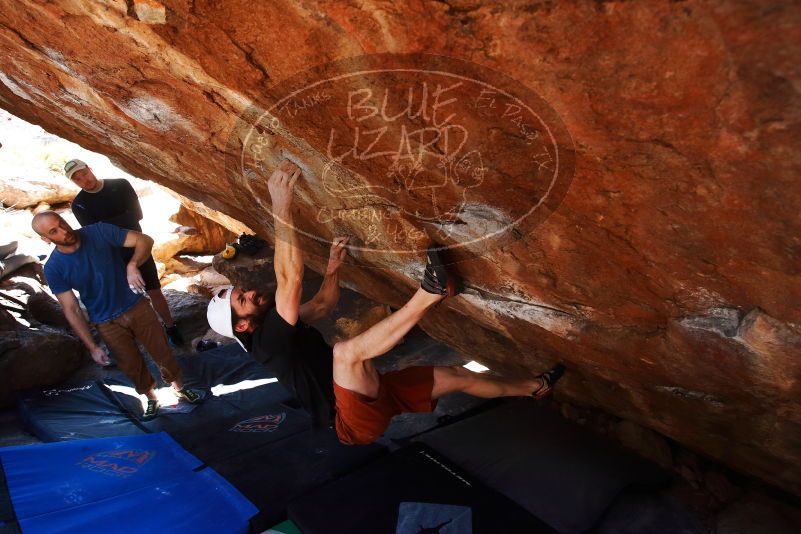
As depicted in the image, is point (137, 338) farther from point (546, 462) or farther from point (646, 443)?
point (646, 443)

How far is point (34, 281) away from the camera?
5.90 m

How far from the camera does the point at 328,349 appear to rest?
268 centimetres

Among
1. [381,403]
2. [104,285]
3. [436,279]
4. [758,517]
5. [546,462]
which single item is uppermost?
[436,279]

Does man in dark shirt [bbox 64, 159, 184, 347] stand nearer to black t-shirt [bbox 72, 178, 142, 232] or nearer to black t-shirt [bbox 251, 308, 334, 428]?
black t-shirt [bbox 72, 178, 142, 232]

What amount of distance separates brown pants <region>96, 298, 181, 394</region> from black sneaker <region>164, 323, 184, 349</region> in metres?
1.40

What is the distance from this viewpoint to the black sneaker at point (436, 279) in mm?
2127

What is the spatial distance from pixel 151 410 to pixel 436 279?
2.97 meters

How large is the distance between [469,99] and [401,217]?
0.95 meters

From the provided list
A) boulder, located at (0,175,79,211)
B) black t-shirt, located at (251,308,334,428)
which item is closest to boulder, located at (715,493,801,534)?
black t-shirt, located at (251,308,334,428)

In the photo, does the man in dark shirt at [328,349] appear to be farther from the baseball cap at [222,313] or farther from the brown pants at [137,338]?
the brown pants at [137,338]

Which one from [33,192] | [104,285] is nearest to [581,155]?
[104,285]

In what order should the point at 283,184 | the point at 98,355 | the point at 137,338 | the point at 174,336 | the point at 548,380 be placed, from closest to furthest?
the point at 283,184
the point at 548,380
the point at 98,355
the point at 137,338
the point at 174,336

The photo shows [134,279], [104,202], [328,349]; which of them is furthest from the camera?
[104,202]

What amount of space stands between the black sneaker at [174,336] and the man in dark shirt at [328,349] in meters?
3.07
